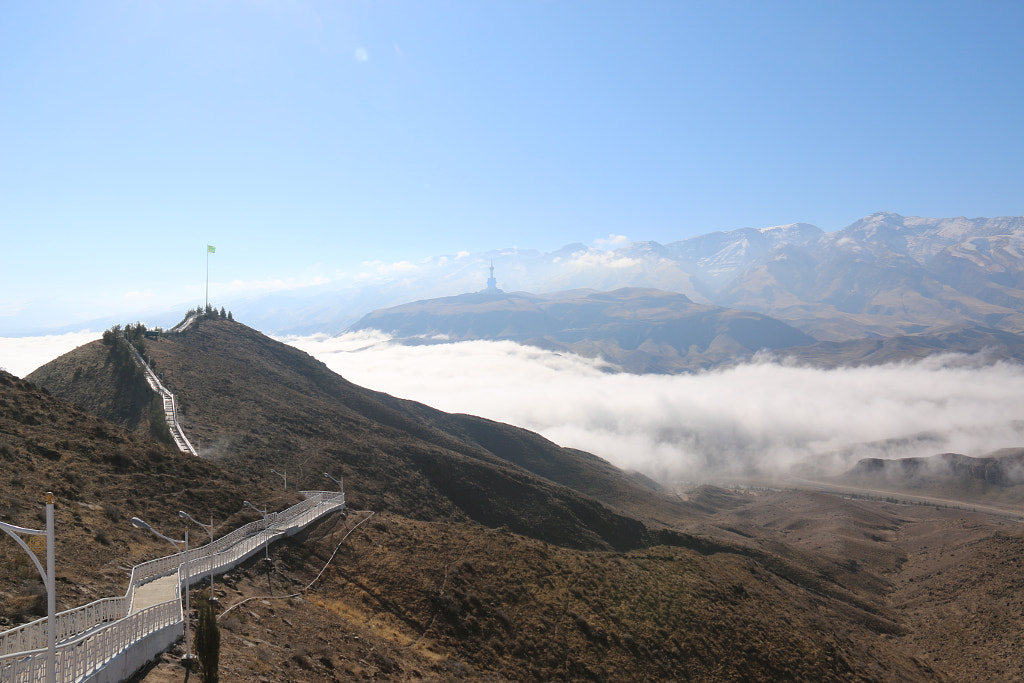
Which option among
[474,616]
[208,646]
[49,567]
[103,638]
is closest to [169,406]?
[474,616]

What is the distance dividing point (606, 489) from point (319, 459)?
203 ft

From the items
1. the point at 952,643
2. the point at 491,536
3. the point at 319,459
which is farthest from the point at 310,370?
the point at 952,643

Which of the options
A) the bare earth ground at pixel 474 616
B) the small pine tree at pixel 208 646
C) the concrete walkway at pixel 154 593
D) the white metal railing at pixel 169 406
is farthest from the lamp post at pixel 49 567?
the white metal railing at pixel 169 406

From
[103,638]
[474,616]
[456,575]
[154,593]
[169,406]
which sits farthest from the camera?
[169,406]

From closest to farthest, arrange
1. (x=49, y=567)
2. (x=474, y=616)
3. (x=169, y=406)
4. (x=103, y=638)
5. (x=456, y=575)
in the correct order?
(x=49, y=567), (x=103, y=638), (x=474, y=616), (x=456, y=575), (x=169, y=406)

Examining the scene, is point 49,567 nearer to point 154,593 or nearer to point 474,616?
point 154,593

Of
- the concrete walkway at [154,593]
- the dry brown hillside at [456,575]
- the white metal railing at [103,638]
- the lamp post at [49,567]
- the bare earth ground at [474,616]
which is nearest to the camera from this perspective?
the lamp post at [49,567]

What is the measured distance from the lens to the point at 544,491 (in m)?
74.2

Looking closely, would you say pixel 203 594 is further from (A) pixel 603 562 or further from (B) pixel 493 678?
(A) pixel 603 562

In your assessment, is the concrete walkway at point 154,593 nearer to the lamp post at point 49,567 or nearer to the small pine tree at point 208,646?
the small pine tree at point 208,646

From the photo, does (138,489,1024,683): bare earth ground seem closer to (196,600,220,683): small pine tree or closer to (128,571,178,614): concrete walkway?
(128,571,178,614): concrete walkway

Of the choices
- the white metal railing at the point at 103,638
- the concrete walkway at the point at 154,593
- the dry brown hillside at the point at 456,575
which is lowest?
the dry brown hillside at the point at 456,575

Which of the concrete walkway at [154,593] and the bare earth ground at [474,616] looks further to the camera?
the bare earth ground at [474,616]

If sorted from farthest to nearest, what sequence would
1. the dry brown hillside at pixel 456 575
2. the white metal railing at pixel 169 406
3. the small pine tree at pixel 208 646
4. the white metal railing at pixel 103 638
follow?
the white metal railing at pixel 169 406
the dry brown hillside at pixel 456 575
the small pine tree at pixel 208 646
the white metal railing at pixel 103 638
